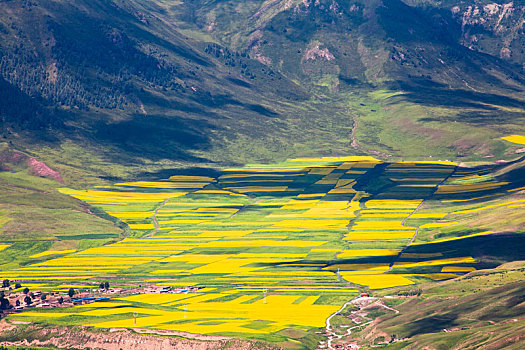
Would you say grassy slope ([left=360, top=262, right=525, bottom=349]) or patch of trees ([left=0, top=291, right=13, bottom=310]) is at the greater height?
grassy slope ([left=360, top=262, right=525, bottom=349])

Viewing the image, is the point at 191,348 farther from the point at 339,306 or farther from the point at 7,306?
the point at 7,306

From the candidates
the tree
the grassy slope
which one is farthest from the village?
the grassy slope

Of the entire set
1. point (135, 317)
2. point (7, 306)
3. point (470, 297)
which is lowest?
point (7, 306)

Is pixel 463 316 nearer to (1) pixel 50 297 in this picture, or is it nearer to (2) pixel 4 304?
(1) pixel 50 297

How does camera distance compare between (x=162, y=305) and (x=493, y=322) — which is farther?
(x=162, y=305)

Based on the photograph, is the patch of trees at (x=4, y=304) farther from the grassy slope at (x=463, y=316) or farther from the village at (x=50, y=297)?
the grassy slope at (x=463, y=316)

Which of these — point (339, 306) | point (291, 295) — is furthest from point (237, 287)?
point (339, 306)

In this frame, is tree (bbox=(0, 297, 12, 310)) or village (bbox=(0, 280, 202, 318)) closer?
Result: tree (bbox=(0, 297, 12, 310))

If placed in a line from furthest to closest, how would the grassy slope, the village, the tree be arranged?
the village < the tree < the grassy slope

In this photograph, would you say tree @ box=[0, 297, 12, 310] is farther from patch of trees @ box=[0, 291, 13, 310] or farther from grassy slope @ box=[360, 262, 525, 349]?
grassy slope @ box=[360, 262, 525, 349]

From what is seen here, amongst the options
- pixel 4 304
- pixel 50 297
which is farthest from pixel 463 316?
pixel 4 304

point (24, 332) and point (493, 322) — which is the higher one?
point (493, 322)
